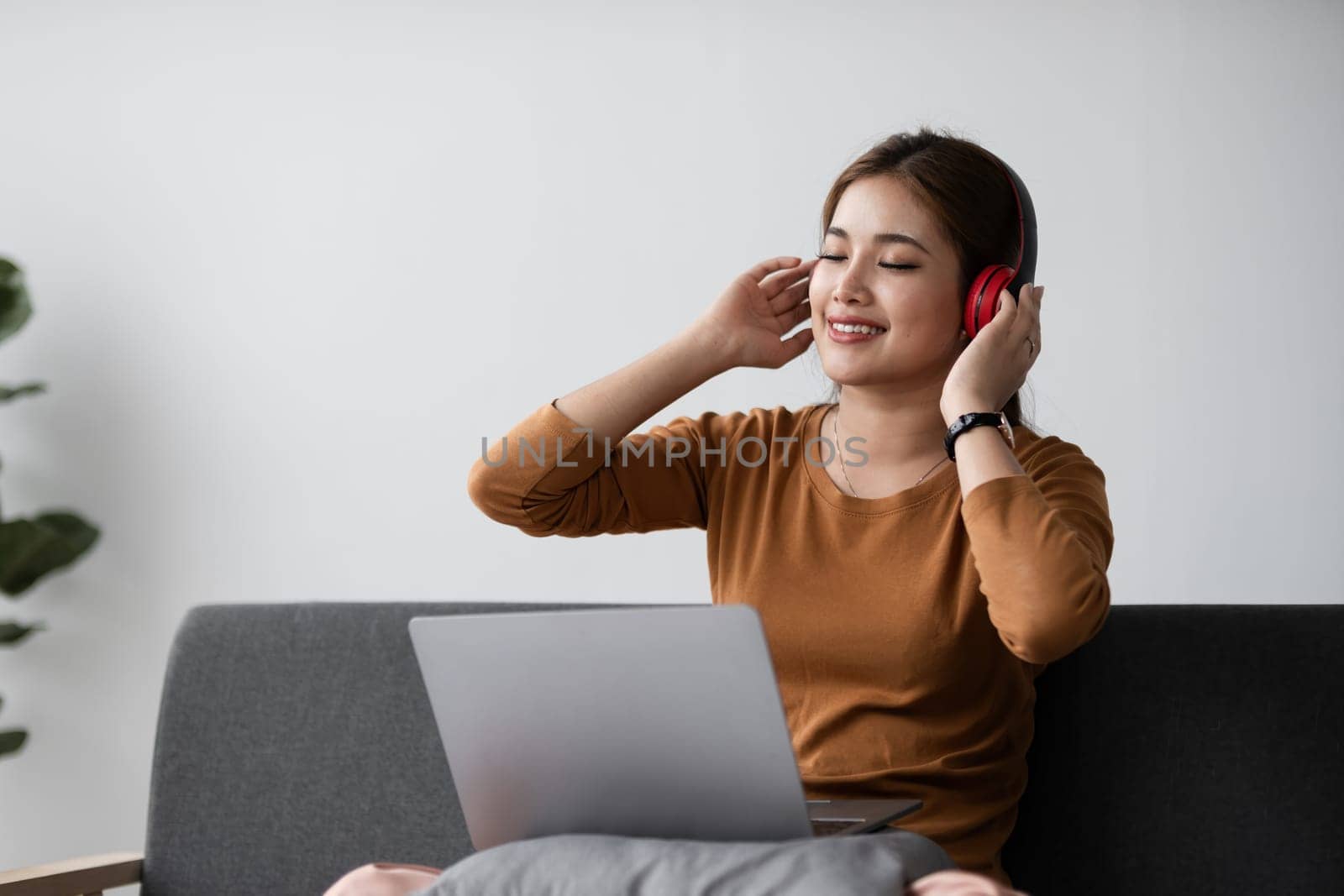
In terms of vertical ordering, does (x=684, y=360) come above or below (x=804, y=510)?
above

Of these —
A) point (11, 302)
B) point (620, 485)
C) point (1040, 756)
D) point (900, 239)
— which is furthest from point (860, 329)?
point (11, 302)

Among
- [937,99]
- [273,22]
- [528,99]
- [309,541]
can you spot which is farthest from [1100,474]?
[273,22]

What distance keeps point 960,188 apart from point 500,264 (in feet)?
4.64

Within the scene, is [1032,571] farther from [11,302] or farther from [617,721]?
[11,302]

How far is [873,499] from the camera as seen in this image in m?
1.56

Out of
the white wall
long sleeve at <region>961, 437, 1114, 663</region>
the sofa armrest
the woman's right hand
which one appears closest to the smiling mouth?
the woman's right hand

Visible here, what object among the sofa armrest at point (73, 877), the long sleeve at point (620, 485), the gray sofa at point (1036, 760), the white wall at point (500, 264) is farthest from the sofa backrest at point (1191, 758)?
the sofa armrest at point (73, 877)

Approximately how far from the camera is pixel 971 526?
133 cm

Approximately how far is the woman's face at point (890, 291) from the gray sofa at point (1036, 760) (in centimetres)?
38

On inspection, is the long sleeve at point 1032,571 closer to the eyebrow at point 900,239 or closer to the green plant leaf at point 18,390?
the eyebrow at point 900,239

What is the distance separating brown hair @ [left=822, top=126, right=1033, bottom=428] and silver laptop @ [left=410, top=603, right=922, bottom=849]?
0.65 meters

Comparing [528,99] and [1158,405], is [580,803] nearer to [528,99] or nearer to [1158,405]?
[1158,405]

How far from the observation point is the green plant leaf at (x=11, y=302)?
9.05ft

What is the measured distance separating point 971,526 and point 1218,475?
3.99 feet
